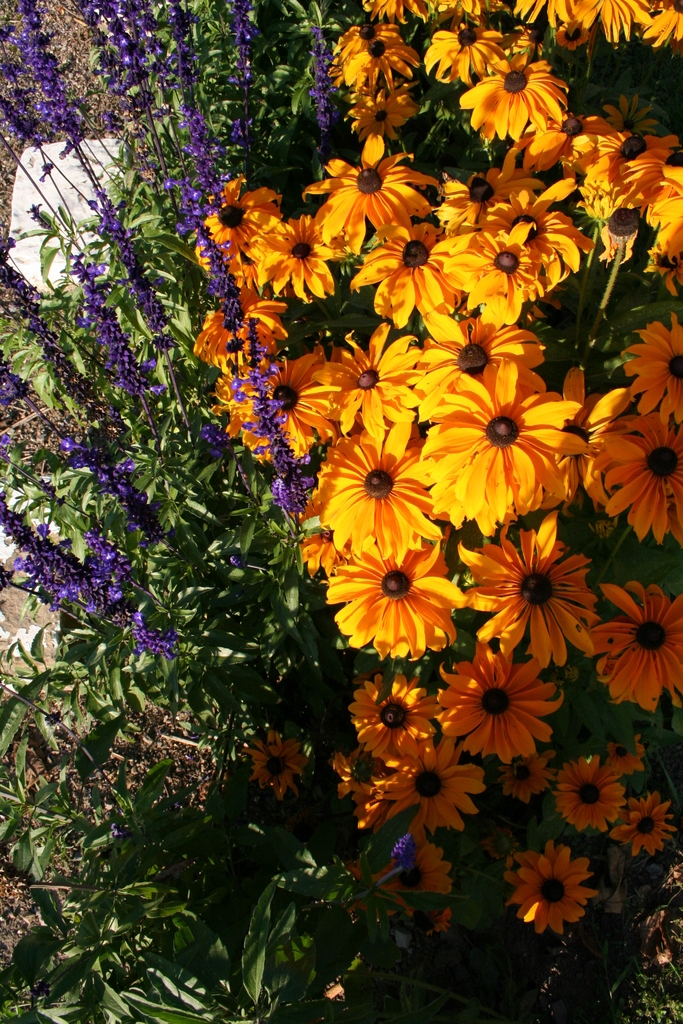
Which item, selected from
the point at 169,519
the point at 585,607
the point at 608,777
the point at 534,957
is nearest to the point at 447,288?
the point at 585,607

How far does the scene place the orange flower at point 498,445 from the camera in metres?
1.72

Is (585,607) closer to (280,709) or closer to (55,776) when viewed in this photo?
(280,709)

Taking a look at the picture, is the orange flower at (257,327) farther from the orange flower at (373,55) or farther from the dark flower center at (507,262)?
the orange flower at (373,55)

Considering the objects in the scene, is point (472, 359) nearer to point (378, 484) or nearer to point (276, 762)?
point (378, 484)

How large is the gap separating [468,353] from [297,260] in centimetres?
72

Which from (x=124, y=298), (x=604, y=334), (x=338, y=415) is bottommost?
(x=338, y=415)

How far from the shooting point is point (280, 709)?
10.2 feet

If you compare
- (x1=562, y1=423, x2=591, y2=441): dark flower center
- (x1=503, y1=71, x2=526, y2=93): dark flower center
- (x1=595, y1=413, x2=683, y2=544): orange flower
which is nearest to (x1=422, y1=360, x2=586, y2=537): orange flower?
(x1=595, y1=413, x2=683, y2=544): orange flower

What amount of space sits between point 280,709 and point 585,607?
65.3 inches

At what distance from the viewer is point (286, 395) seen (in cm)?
215

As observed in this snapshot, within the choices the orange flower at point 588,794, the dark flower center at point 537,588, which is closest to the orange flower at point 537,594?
the dark flower center at point 537,588

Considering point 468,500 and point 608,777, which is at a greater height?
point 468,500

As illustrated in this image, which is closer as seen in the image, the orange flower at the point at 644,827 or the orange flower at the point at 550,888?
the orange flower at the point at 550,888

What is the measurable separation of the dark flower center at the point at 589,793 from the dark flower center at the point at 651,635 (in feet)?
2.59
